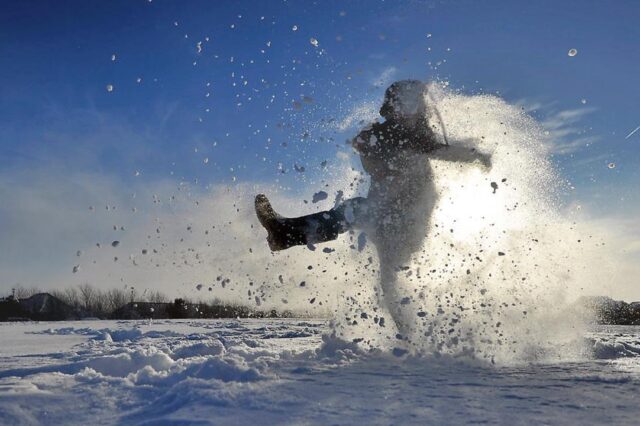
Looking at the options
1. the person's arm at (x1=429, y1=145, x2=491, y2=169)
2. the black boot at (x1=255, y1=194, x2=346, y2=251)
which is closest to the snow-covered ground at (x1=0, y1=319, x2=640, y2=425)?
the black boot at (x1=255, y1=194, x2=346, y2=251)

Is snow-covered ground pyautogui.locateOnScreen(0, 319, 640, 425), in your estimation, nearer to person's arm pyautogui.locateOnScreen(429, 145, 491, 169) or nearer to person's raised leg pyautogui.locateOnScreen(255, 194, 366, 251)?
person's raised leg pyautogui.locateOnScreen(255, 194, 366, 251)

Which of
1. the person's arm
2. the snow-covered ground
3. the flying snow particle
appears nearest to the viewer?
the snow-covered ground

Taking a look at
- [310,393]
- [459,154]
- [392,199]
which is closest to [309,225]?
[392,199]

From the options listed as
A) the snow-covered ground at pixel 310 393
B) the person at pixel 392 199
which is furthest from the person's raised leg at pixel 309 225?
the snow-covered ground at pixel 310 393

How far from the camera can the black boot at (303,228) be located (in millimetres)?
5484

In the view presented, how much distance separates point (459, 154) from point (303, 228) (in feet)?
7.17

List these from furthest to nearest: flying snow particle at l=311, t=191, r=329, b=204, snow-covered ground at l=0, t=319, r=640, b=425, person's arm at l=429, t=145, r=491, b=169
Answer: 1. person's arm at l=429, t=145, r=491, b=169
2. flying snow particle at l=311, t=191, r=329, b=204
3. snow-covered ground at l=0, t=319, r=640, b=425

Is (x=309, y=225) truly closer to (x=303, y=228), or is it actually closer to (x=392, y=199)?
(x=303, y=228)

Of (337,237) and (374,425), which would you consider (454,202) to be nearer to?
(337,237)

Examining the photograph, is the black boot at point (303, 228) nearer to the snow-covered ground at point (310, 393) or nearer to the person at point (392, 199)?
the person at point (392, 199)

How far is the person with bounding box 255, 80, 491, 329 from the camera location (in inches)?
218

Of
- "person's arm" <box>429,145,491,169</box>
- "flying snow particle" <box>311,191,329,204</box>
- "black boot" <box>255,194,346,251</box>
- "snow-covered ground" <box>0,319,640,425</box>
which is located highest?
"person's arm" <box>429,145,491,169</box>

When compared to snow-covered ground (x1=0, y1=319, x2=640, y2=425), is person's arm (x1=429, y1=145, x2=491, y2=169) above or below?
above

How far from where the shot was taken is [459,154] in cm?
612
